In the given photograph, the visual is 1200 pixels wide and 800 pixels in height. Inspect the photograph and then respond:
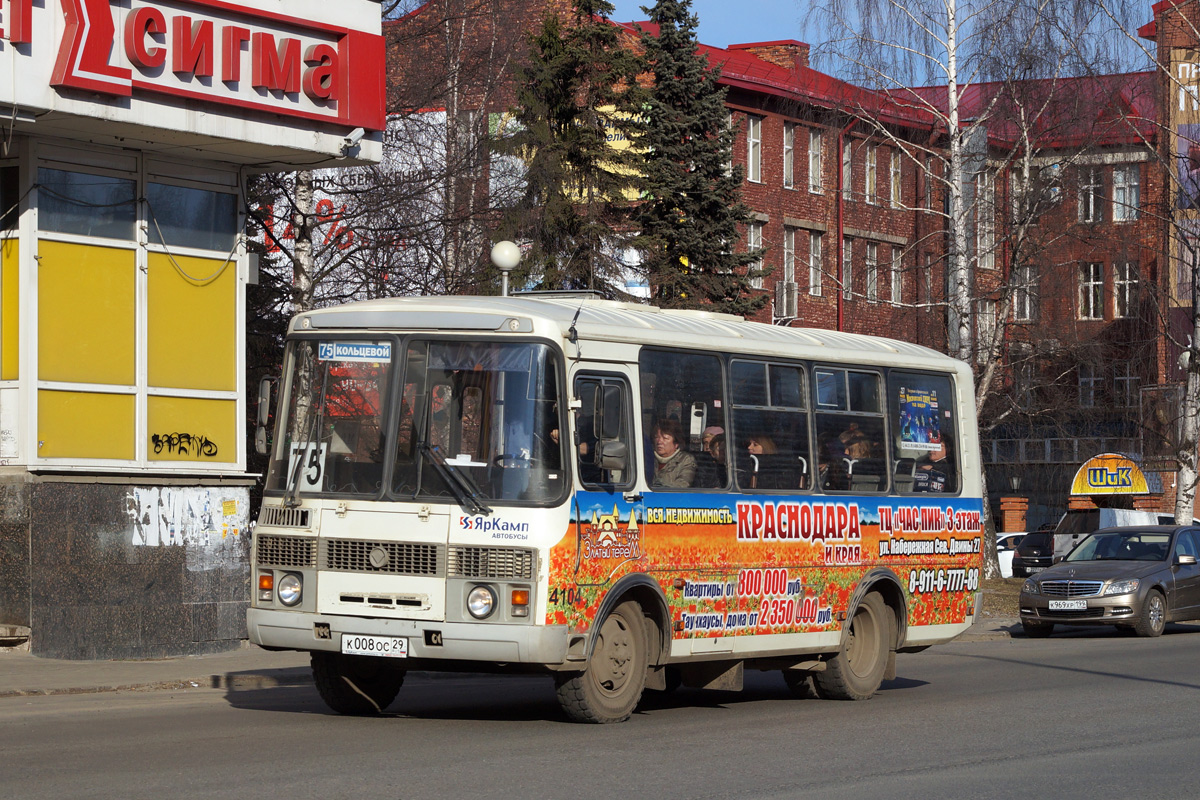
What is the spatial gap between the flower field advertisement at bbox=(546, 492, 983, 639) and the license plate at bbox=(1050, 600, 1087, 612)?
8758 mm

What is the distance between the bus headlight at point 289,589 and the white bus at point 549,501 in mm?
14

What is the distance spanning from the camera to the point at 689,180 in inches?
1256

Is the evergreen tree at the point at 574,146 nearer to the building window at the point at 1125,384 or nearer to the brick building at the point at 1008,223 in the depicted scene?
the brick building at the point at 1008,223

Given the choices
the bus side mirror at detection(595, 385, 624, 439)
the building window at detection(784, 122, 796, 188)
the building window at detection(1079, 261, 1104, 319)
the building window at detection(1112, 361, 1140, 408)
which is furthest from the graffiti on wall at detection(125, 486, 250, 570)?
the building window at detection(784, 122, 796, 188)

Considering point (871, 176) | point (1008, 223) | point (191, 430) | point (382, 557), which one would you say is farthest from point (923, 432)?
point (871, 176)

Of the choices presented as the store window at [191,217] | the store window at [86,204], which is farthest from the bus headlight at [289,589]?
the store window at [191,217]

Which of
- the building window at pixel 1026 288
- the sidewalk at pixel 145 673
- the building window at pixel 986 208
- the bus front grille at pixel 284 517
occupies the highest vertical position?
the building window at pixel 986 208

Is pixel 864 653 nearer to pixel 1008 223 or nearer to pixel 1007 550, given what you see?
pixel 1008 223

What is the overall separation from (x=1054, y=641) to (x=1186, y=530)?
3659 mm

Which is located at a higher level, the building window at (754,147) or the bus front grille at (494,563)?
the building window at (754,147)

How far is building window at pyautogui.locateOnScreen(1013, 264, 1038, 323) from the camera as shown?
3291 centimetres

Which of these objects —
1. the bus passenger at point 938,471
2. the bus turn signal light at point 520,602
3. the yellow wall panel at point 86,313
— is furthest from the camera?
the yellow wall panel at point 86,313

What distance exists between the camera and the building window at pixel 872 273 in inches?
1374

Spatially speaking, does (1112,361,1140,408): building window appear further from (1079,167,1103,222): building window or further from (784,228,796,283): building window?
(784,228,796,283): building window
